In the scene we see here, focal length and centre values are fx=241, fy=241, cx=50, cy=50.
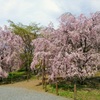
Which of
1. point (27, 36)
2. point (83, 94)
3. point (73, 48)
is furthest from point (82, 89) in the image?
point (27, 36)

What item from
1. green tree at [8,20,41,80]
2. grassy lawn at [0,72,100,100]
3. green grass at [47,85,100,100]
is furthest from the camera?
green tree at [8,20,41,80]

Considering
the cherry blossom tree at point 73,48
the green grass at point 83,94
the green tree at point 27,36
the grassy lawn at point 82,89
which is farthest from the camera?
the green tree at point 27,36

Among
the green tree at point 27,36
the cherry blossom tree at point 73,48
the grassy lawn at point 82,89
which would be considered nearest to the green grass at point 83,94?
the grassy lawn at point 82,89

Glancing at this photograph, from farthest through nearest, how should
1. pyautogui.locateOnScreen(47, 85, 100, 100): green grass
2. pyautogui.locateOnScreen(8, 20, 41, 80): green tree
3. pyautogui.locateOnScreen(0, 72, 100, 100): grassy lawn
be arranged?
pyautogui.locateOnScreen(8, 20, 41, 80): green tree < pyautogui.locateOnScreen(0, 72, 100, 100): grassy lawn < pyautogui.locateOnScreen(47, 85, 100, 100): green grass

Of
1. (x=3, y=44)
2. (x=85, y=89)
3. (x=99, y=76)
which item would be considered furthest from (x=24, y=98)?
(x=3, y=44)

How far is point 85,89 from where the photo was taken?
26.5 metres

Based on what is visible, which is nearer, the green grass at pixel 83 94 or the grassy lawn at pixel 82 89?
the green grass at pixel 83 94

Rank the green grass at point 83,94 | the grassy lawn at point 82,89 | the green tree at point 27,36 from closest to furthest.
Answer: the green grass at point 83,94 < the grassy lawn at point 82,89 < the green tree at point 27,36

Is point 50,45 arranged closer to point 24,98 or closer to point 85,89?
point 85,89

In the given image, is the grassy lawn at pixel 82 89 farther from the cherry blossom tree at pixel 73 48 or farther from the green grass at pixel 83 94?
the cherry blossom tree at pixel 73 48

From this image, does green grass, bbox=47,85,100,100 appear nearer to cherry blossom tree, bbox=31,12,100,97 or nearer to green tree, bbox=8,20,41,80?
cherry blossom tree, bbox=31,12,100,97

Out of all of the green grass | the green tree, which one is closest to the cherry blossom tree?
the green grass

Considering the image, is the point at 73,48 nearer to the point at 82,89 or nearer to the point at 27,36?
the point at 82,89

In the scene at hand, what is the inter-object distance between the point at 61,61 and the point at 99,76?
28.4ft
